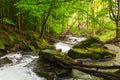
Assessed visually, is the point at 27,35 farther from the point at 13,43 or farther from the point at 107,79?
the point at 107,79

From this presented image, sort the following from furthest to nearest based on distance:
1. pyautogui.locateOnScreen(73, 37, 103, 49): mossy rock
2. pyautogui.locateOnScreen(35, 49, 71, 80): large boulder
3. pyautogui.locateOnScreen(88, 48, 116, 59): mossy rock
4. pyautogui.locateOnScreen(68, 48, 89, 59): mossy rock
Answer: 1. pyautogui.locateOnScreen(73, 37, 103, 49): mossy rock
2. pyautogui.locateOnScreen(88, 48, 116, 59): mossy rock
3. pyautogui.locateOnScreen(68, 48, 89, 59): mossy rock
4. pyautogui.locateOnScreen(35, 49, 71, 80): large boulder

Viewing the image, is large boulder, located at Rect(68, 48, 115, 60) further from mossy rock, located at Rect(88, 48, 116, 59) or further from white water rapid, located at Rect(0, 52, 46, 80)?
white water rapid, located at Rect(0, 52, 46, 80)

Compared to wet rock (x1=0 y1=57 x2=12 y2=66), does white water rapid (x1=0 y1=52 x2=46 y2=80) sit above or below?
below

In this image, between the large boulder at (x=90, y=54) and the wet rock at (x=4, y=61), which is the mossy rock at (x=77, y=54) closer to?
the large boulder at (x=90, y=54)

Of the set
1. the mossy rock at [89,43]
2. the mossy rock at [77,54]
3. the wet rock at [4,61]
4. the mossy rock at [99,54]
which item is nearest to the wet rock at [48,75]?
the wet rock at [4,61]

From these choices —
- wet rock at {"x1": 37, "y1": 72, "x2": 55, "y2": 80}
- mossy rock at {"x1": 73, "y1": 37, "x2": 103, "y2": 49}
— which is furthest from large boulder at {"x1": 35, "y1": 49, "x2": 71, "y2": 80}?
mossy rock at {"x1": 73, "y1": 37, "x2": 103, "y2": 49}

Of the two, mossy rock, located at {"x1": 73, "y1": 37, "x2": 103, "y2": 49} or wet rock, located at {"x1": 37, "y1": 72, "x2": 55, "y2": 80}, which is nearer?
wet rock, located at {"x1": 37, "y1": 72, "x2": 55, "y2": 80}

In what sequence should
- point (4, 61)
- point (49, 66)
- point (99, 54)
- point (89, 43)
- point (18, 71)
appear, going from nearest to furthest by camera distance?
point (18, 71), point (49, 66), point (4, 61), point (99, 54), point (89, 43)

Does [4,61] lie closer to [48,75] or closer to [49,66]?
[49,66]

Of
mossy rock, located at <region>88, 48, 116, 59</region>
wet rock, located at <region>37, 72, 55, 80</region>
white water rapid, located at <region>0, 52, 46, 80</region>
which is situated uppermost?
mossy rock, located at <region>88, 48, 116, 59</region>

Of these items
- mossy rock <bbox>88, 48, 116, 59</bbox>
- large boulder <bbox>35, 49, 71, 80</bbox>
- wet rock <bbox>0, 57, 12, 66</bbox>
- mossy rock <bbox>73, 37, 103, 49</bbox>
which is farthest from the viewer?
mossy rock <bbox>73, 37, 103, 49</bbox>

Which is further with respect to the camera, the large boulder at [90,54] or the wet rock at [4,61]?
the large boulder at [90,54]

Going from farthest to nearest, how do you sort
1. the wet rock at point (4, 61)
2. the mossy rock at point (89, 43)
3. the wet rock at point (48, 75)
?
the mossy rock at point (89, 43)
the wet rock at point (4, 61)
the wet rock at point (48, 75)

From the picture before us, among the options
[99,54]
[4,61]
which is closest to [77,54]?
[99,54]
